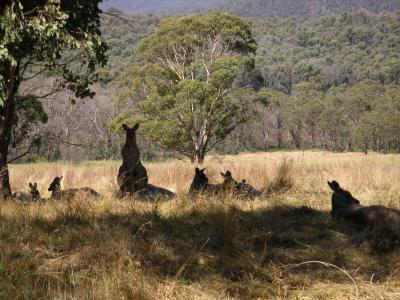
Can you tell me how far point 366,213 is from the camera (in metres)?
6.21

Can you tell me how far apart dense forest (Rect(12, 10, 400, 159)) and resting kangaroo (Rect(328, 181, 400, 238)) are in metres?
3.55

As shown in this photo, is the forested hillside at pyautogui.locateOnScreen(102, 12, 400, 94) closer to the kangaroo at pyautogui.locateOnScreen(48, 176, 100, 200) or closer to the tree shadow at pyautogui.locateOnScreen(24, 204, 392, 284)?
the kangaroo at pyautogui.locateOnScreen(48, 176, 100, 200)

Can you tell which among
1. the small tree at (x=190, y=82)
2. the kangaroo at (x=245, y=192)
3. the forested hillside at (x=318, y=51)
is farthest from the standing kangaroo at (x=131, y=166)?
the forested hillside at (x=318, y=51)

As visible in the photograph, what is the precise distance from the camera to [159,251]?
485 cm

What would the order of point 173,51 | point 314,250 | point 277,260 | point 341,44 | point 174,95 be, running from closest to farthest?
point 277,260
point 314,250
point 174,95
point 173,51
point 341,44

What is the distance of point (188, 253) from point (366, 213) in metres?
2.49

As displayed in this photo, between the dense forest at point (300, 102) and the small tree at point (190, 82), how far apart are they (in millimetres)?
2424

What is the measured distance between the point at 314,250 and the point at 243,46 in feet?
94.5

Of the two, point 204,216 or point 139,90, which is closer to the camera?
point 204,216

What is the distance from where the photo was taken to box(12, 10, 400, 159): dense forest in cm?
5134

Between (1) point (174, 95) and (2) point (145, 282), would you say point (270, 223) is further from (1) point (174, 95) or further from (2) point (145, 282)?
(1) point (174, 95)

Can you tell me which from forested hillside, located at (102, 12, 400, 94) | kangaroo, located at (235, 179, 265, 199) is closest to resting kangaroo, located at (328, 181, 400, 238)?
kangaroo, located at (235, 179, 265, 199)

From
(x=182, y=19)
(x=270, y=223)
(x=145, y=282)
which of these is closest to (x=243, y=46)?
(x=182, y=19)

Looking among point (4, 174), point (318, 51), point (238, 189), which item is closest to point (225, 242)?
point (238, 189)
